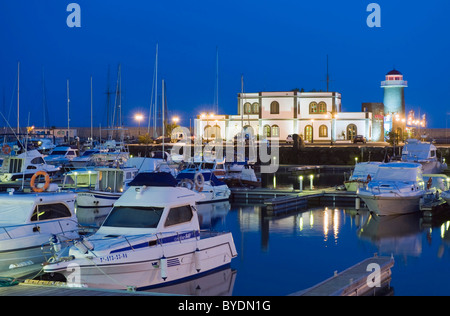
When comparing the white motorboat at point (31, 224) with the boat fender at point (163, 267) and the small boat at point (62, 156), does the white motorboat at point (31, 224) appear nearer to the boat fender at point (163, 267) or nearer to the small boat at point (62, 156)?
the boat fender at point (163, 267)

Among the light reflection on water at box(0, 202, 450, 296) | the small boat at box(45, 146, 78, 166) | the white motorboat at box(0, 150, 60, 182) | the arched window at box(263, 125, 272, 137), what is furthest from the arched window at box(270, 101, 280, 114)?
the light reflection on water at box(0, 202, 450, 296)

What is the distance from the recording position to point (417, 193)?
2820cm

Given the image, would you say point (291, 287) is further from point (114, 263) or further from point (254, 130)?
A: point (254, 130)

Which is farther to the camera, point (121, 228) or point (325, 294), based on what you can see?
point (121, 228)

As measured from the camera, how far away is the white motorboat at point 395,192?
2735 cm

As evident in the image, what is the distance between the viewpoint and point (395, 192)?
27359 mm

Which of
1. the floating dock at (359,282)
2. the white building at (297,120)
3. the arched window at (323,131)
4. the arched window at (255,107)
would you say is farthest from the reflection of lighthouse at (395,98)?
the floating dock at (359,282)

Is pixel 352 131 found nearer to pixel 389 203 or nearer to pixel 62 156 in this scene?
pixel 62 156

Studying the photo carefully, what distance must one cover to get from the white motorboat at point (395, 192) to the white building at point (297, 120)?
144 ft

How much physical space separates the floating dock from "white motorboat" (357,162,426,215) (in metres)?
11.0

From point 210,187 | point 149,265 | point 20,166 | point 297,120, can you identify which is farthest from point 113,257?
point 297,120

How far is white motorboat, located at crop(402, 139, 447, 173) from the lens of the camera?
43.5 metres
